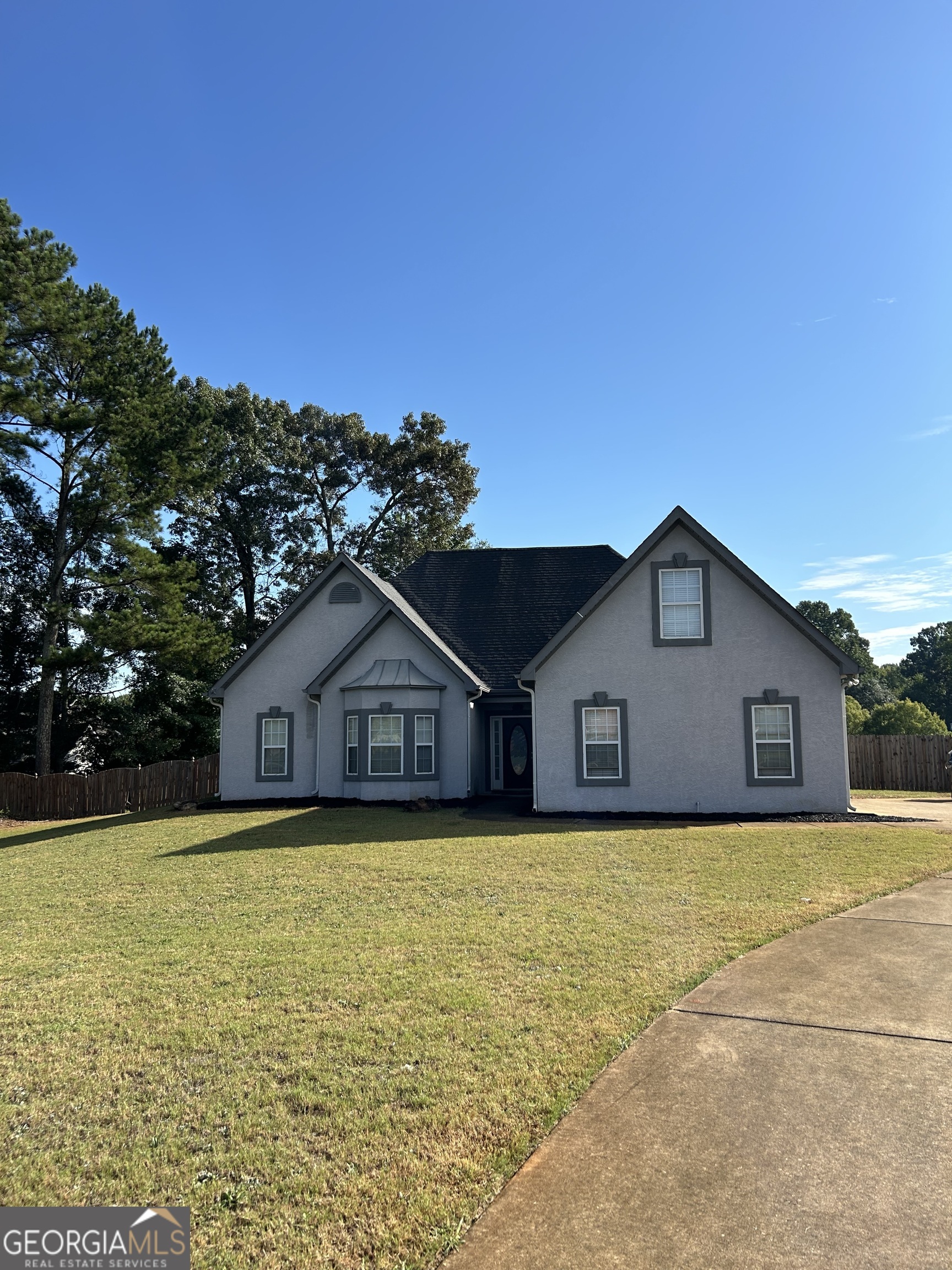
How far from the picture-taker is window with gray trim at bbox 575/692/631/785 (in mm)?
18078

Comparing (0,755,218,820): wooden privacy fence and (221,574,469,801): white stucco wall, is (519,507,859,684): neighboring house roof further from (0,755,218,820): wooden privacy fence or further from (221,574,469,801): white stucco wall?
(0,755,218,820): wooden privacy fence

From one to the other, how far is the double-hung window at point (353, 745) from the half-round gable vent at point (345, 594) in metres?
3.56

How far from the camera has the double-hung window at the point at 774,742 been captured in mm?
17531

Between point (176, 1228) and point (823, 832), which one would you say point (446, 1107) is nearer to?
point (176, 1228)

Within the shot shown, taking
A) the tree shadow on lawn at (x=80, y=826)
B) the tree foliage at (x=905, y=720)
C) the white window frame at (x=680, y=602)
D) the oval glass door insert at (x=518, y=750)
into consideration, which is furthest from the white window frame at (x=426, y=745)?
the tree foliage at (x=905, y=720)

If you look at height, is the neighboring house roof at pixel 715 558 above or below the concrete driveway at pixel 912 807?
above

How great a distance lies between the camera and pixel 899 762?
1028 inches

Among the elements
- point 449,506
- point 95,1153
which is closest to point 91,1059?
point 95,1153

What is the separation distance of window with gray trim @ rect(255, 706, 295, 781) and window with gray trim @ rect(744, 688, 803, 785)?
12154 mm

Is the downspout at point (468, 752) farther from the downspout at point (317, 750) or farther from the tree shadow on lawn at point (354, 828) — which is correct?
the downspout at point (317, 750)

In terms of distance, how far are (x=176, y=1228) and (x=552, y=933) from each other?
4773 millimetres

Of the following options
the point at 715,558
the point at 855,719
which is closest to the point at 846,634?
the point at 855,719

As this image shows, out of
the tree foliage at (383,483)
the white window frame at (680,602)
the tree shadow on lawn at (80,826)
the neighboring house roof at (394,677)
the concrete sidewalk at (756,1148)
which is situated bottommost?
the tree shadow on lawn at (80,826)

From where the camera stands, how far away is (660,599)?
18.3 metres
